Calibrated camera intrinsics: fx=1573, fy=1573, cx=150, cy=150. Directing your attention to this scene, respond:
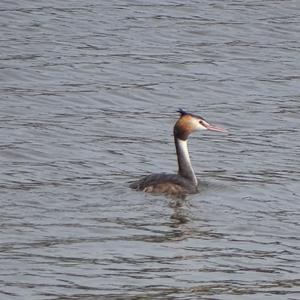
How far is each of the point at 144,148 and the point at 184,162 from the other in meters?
1.59

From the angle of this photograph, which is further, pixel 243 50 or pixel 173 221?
pixel 243 50

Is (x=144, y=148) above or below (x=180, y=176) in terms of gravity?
below

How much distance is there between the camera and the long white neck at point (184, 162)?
18578 mm

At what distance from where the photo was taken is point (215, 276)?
1417 cm

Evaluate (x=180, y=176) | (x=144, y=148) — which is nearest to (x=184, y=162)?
(x=180, y=176)

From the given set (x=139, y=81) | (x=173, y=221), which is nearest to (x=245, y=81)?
(x=139, y=81)

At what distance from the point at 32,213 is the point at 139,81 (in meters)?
8.05

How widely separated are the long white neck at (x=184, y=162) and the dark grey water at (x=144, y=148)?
0.79 ft

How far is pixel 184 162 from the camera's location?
61.7 feet

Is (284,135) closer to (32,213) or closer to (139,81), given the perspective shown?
(139,81)

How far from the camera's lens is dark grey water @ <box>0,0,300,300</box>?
46.8 feet

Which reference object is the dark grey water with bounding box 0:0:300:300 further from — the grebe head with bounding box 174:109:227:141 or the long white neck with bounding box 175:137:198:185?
the grebe head with bounding box 174:109:227:141

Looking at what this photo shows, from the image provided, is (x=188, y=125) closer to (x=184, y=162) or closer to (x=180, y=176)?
(x=184, y=162)

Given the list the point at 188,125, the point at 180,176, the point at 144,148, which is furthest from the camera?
the point at 144,148
